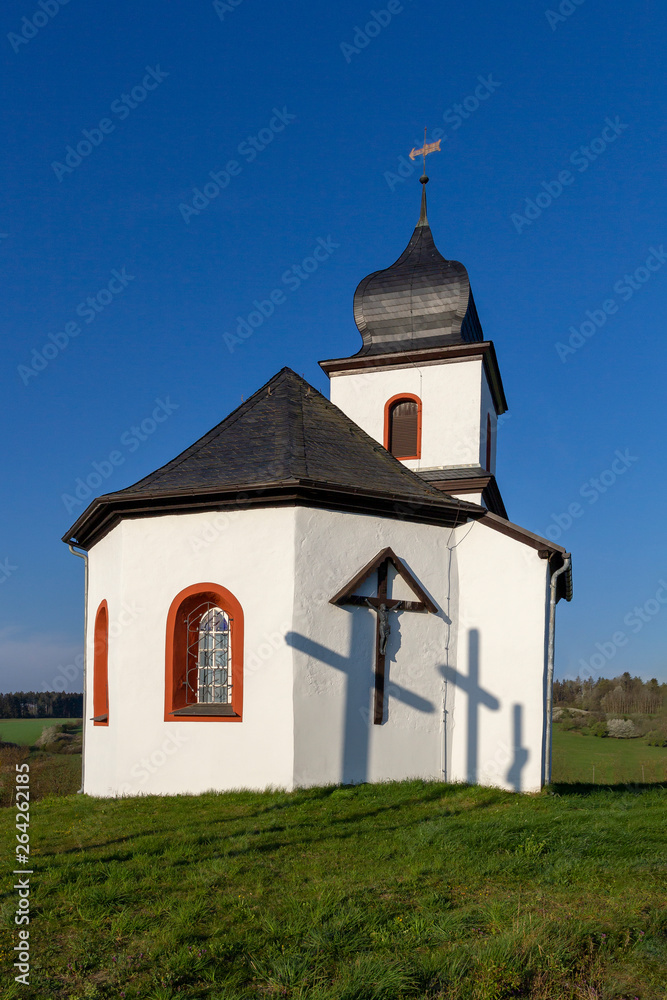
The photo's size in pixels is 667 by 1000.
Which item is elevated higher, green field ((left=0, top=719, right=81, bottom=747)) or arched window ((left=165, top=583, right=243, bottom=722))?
arched window ((left=165, top=583, right=243, bottom=722))

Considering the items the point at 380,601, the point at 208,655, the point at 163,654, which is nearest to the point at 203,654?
the point at 208,655

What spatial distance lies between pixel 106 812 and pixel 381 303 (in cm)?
1173

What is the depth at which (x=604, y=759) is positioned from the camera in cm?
3106

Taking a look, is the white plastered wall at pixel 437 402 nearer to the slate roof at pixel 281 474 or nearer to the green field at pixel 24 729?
the slate roof at pixel 281 474

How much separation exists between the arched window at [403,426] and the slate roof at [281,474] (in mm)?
2346

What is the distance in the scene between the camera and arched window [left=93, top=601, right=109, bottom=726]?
1222 cm

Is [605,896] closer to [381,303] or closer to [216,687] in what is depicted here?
[216,687]

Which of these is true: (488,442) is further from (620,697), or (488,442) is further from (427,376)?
(620,697)

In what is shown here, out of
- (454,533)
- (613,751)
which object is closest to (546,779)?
(454,533)

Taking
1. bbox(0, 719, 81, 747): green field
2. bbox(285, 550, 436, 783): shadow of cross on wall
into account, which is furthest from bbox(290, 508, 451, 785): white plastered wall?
bbox(0, 719, 81, 747): green field

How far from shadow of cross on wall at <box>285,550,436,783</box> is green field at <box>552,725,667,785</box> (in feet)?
48.3

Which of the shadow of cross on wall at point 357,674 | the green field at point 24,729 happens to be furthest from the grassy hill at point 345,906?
the green field at point 24,729

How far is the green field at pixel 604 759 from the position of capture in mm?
26641

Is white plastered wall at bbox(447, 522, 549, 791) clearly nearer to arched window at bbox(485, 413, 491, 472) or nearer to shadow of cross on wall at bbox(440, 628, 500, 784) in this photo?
shadow of cross on wall at bbox(440, 628, 500, 784)
